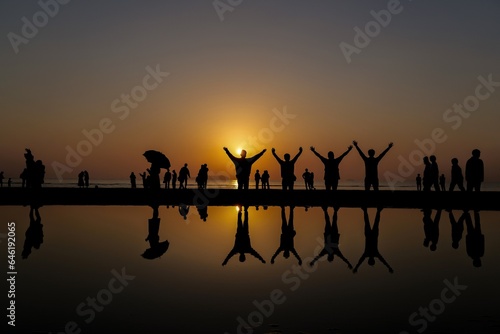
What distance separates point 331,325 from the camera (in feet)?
17.8

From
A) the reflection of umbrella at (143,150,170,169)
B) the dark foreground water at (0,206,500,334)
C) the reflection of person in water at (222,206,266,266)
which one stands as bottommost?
the dark foreground water at (0,206,500,334)

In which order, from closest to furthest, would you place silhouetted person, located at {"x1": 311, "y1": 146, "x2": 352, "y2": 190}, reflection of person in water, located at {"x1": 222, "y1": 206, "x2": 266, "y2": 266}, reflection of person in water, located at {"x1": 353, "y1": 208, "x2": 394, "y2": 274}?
reflection of person in water, located at {"x1": 353, "y1": 208, "x2": 394, "y2": 274}, reflection of person in water, located at {"x1": 222, "y1": 206, "x2": 266, "y2": 266}, silhouetted person, located at {"x1": 311, "y1": 146, "x2": 352, "y2": 190}

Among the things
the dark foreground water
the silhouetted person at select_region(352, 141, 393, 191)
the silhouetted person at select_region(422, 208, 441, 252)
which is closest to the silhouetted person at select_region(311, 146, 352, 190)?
the silhouetted person at select_region(352, 141, 393, 191)

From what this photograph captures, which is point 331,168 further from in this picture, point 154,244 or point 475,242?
point 154,244

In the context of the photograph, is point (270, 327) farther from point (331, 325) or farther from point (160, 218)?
point (160, 218)

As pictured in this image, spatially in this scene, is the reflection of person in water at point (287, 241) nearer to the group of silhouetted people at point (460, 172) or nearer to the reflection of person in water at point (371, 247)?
the reflection of person in water at point (371, 247)

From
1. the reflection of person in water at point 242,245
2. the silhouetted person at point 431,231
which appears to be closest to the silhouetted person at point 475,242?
the silhouetted person at point 431,231

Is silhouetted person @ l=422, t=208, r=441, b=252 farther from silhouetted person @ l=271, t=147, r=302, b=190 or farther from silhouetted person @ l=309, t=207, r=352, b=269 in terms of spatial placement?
silhouetted person @ l=271, t=147, r=302, b=190

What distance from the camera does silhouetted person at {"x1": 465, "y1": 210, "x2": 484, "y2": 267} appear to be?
32.2 feet

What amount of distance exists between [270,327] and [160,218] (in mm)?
13394

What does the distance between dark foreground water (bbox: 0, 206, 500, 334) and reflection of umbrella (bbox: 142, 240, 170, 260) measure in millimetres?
25

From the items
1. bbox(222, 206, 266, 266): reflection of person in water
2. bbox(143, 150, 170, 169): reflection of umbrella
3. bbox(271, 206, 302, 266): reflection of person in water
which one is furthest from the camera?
bbox(143, 150, 170, 169): reflection of umbrella

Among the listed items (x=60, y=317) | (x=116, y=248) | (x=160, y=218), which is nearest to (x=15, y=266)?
(x=116, y=248)

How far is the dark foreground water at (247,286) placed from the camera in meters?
5.52
